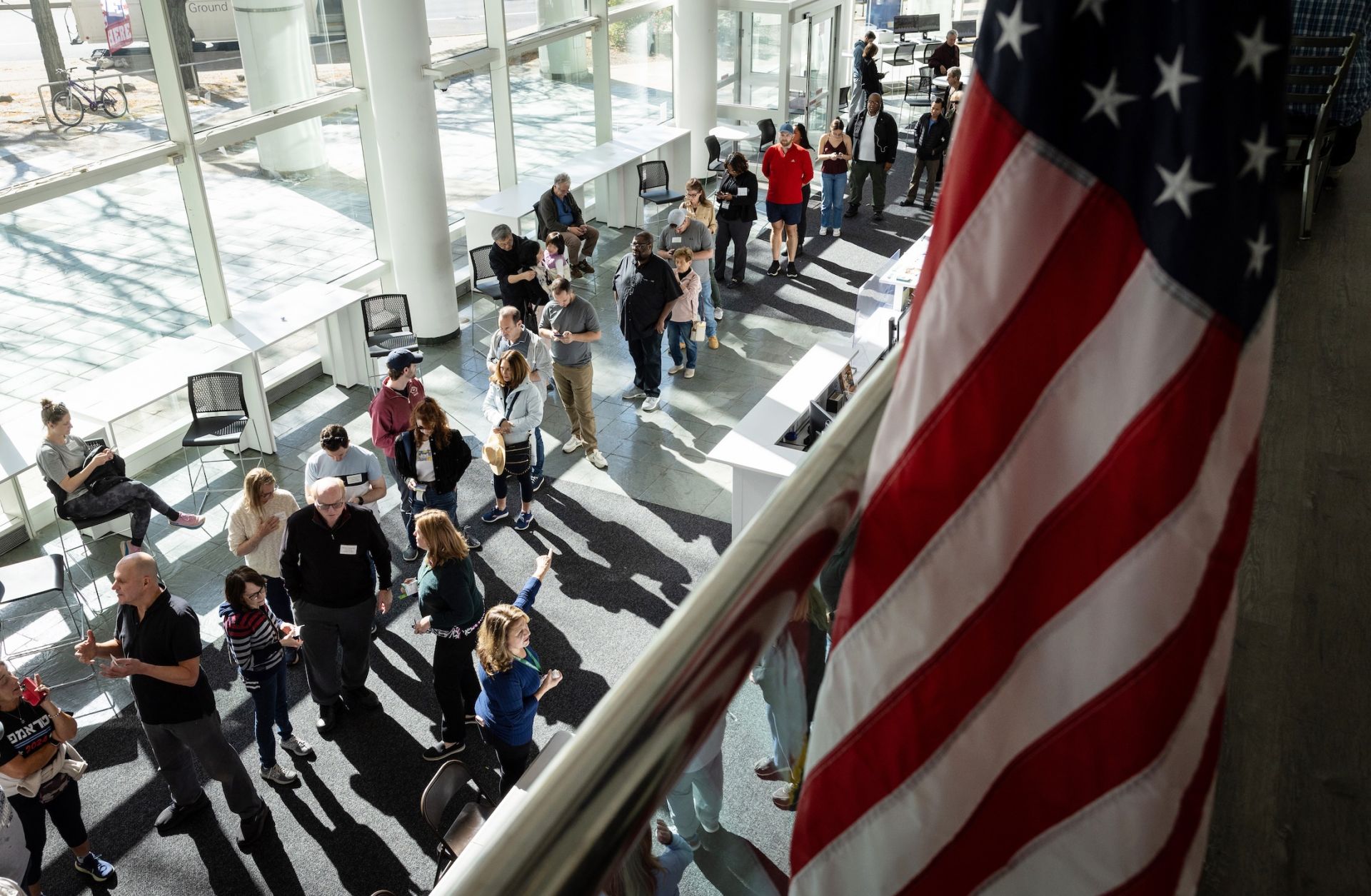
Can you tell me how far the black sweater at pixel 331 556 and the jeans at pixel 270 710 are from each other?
1.63 feet

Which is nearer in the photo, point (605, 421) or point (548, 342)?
point (548, 342)

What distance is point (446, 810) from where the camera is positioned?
6039 millimetres

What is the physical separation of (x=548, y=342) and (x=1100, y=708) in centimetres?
975

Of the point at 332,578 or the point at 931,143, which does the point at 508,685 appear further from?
the point at 931,143

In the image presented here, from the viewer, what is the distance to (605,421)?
1169cm

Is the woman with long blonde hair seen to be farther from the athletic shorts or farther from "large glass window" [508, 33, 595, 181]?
"large glass window" [508, 33, 595, 181]

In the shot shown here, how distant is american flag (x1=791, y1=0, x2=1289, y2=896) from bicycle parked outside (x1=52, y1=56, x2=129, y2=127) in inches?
427

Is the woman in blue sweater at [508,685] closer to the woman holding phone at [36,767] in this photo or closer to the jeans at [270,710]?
the jeans at [270,710]

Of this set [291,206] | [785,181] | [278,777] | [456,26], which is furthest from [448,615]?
[456,26]

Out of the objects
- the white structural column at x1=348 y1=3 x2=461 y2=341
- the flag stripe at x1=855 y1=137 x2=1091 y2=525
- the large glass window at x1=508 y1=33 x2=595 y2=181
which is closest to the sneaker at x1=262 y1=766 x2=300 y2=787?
the flag stripe at x1=855 y1=137 x2=1091 y2=525

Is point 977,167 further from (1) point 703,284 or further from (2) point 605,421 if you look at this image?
(1) point 703,284

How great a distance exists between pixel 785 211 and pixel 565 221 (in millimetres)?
3014

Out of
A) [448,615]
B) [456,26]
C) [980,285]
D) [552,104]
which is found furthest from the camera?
[552,104]

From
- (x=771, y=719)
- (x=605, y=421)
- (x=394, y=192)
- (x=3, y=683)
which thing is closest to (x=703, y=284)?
(x=605, y=421)
